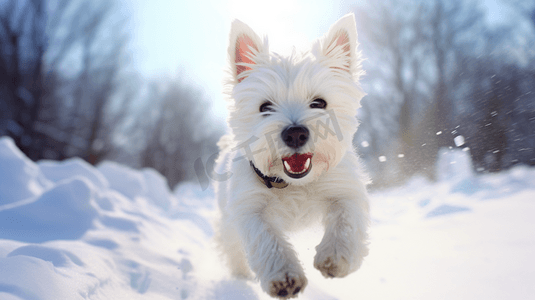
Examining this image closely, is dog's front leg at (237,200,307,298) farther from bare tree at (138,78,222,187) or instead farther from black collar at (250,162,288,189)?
bare tree at (138,78,222,187)

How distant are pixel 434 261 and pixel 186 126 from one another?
28859 millimetres

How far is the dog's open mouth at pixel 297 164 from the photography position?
2.61 m

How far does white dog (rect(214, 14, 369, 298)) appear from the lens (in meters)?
2.34

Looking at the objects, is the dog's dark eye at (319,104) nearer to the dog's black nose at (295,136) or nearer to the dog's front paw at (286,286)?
the dog's black nose at (295,136)

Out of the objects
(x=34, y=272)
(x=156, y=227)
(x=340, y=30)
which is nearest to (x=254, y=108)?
(x=340, y=30)

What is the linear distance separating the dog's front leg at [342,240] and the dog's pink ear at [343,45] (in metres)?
1.33

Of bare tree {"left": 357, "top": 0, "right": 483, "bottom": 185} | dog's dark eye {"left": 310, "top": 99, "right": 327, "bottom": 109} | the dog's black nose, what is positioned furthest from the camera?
bare tree {"left": 357, "top": 0, "right": 483, "bottom": 185}

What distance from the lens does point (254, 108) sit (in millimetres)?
2926

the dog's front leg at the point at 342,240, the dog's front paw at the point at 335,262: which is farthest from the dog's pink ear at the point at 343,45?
the dog's front paw at the point at 335,262

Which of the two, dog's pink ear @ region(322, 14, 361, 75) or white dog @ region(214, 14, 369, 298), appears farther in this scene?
dog's pink ear @ region(322, 14, 361, 75)

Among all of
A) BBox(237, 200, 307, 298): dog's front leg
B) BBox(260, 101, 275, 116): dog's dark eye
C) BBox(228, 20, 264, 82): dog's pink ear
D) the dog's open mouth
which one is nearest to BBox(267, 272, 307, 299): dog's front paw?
BBox(237, 200, 307, 298): dog's front leg

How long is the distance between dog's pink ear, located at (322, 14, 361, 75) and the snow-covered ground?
59.4 inches

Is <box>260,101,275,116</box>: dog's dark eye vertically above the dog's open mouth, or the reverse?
<box>260,101,275,116</box>: dog's dark eye

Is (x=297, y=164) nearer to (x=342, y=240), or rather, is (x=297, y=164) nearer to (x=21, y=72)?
(x=342, y=240)
